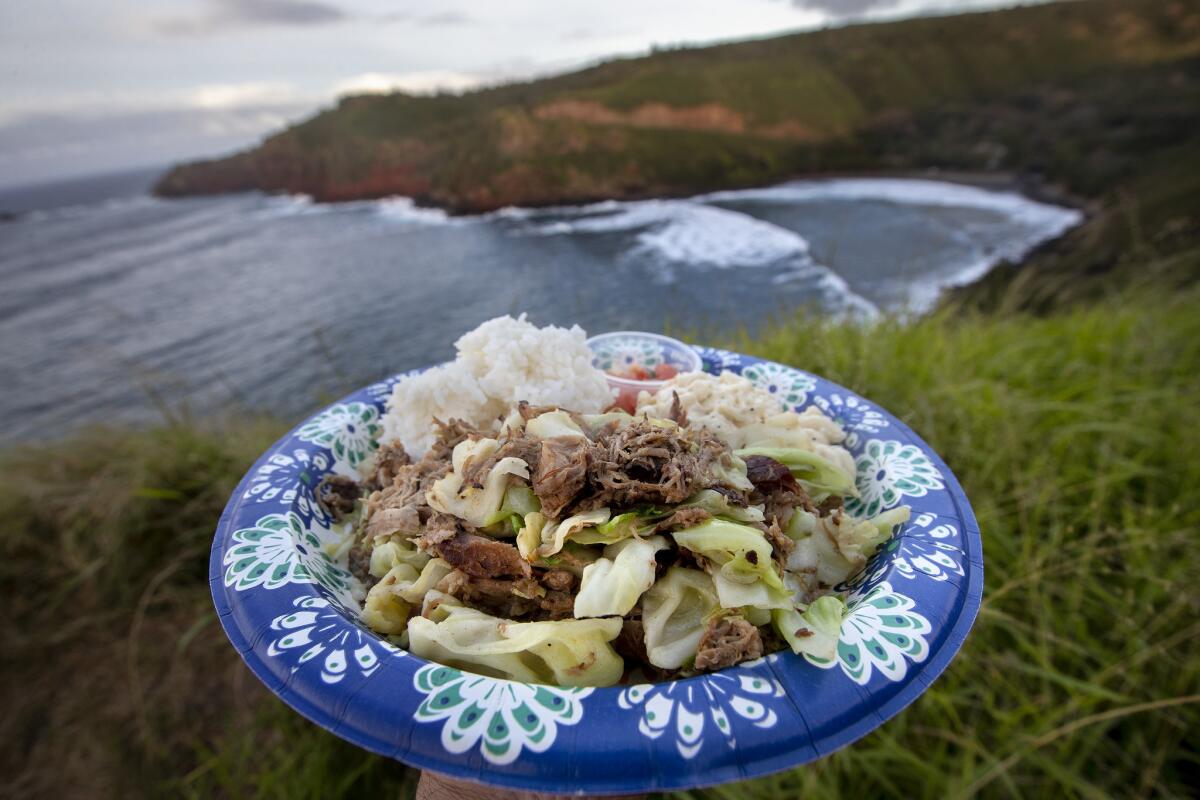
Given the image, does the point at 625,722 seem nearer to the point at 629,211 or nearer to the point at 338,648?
the point at 338,648

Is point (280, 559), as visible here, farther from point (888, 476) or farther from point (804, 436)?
point (888, 476)

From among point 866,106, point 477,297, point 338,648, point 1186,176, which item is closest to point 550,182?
point 477,297

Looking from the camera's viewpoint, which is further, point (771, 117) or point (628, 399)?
point (771, 117)

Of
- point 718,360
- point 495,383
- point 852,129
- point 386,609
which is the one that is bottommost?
point 386,609

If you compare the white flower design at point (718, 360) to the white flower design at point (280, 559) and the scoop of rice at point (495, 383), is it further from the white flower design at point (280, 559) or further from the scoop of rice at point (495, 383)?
the white flower design at point (280, 559)

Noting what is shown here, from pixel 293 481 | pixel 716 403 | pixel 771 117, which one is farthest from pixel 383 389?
pixel 771 117

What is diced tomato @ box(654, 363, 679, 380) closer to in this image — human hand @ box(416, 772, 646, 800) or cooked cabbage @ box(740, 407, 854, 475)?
cooked cabbage @ box(740, 407, 854, 475)

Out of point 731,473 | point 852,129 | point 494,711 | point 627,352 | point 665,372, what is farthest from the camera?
point 852,129

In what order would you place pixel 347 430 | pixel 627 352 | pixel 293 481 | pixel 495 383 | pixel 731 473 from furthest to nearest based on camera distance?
→ pixel 627 352, pixel 347 430, pixel 495 383, pixel 293 481, pixel 731 473
